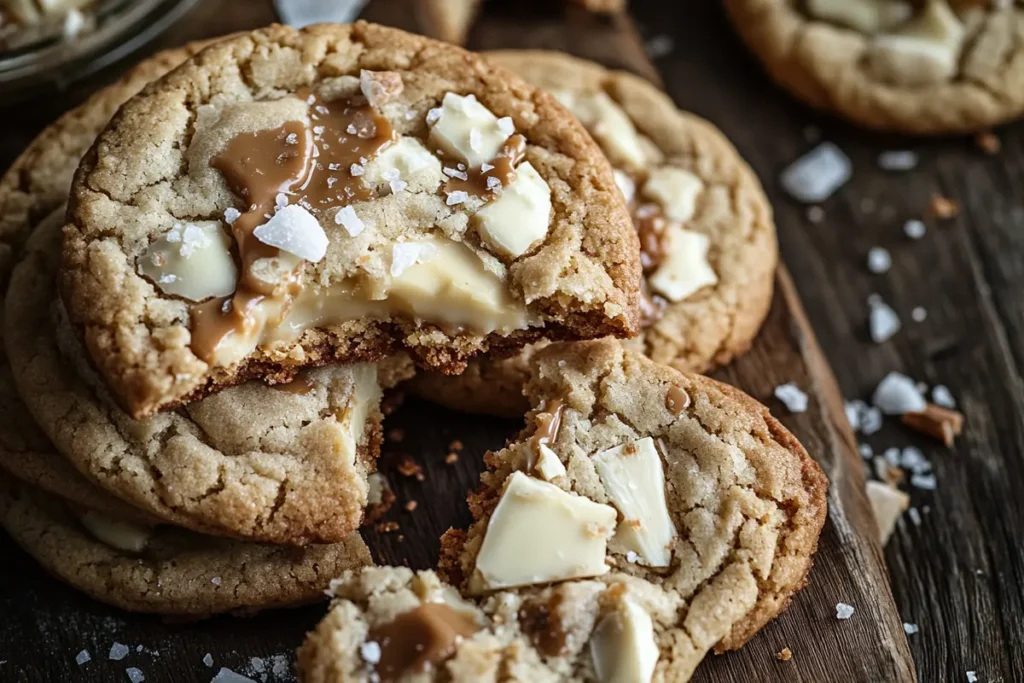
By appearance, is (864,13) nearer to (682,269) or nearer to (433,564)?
(682,269)

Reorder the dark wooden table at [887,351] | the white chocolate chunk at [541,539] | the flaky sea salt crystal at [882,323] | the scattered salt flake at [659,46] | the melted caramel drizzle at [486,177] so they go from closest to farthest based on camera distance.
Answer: the white chocolate chunk at [541,539] < the melted caramel drizzle at [486,177] < the dark wooden table at [887,351] < the flaky sea salt crystal at [882,323] < the scattered salt flake at [659,46]

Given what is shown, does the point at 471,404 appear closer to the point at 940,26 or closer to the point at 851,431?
the point at 851,431

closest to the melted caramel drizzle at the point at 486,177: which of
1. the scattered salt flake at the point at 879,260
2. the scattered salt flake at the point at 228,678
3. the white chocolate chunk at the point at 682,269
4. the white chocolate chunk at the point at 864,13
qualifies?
the white chocolate chunk at the point at 682,269

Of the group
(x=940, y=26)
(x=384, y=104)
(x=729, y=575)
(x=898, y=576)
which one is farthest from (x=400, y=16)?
(x=898, y=576)

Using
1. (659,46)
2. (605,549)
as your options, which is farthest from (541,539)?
(659,46)

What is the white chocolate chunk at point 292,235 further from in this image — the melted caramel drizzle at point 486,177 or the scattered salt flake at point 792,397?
the scattered salt flake at point 792,397
